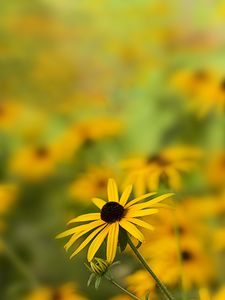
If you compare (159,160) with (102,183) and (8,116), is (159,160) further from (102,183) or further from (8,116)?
(8,116)

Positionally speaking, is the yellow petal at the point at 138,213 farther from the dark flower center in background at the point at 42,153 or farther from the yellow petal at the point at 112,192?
the dark flower center in background at the point at 42,153

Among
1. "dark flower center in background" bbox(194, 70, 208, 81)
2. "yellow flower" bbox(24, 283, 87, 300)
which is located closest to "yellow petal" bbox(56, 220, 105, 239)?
"yellow flower" bbox(24, 283, 87, 300)

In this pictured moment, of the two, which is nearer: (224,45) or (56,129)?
(56,129)

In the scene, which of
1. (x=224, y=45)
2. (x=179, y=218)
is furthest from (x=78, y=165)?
(x=224, y=45)

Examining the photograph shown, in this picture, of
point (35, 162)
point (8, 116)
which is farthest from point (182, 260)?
point (8, 116)

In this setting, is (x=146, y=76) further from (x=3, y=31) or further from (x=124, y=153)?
(x=3, y=31)
